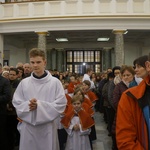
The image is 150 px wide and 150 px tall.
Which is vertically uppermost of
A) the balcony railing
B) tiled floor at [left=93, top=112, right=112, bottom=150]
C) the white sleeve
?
the balcony railing

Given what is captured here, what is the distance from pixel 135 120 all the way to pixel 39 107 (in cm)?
155

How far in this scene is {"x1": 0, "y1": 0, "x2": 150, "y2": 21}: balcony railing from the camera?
54.0 feet

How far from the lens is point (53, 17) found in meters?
16.7

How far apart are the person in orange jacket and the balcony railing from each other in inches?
573

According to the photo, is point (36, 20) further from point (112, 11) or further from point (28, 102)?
point (28, 102)

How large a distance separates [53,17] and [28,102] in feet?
45.0

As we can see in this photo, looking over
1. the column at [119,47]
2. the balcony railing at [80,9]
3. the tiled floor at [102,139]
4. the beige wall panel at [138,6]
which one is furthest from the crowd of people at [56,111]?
the beige wall panel at [138,6]

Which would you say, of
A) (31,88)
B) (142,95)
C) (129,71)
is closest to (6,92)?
(31,88)

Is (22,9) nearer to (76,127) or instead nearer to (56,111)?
(76,127)

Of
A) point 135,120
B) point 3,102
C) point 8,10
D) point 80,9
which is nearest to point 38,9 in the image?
point 8,10

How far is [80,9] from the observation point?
1667 centimetres

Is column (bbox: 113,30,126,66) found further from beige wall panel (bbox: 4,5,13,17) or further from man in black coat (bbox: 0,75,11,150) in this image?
man in black coat (bbox: 0,75,11,150)

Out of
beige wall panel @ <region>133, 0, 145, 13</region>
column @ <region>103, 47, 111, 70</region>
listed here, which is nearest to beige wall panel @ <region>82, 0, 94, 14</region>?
beige wall panel @ <region>133, 0, 145, 13</region>

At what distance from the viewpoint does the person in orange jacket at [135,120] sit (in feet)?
7.77
